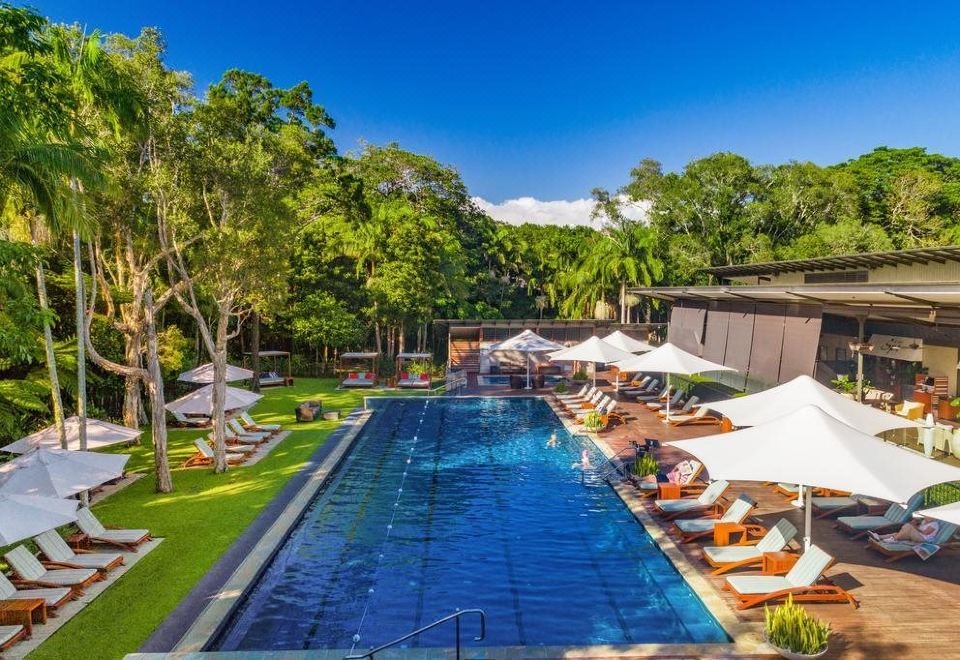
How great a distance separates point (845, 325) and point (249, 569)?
84.4 feet

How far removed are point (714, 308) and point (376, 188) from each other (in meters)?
31.8

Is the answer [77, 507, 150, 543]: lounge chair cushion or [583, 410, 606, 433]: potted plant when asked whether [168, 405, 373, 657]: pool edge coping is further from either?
[583, 410, 606, 433]: potted plant

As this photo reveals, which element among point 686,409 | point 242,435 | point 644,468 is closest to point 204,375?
point 242,435

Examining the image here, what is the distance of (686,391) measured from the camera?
2444 cm

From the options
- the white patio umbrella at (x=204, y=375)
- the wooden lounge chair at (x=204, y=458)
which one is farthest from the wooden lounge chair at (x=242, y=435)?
the white patio umbrella at (x=204, y=375)

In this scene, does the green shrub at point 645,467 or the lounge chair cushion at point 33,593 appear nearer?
the lounge chair cushion at point 33,593

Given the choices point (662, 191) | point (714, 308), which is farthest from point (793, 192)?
point (714, 308)

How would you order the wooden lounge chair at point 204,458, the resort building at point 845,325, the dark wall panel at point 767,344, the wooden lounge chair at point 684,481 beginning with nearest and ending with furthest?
the wooden lounge chair at point 684,481 < the resort building at point 845,325 < the wooden lounge chair at point 204,458 < the dark wall panel at point 767,344

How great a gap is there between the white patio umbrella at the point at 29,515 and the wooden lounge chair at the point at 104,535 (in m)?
1.53

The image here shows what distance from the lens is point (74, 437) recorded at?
14430 millimetres

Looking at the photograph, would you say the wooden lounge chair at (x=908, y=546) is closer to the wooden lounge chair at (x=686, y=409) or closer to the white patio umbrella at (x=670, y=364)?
the white patio umbrella at (x=670, y=364)

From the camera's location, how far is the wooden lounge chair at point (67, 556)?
998 centimetres

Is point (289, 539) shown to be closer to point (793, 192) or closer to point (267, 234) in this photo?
point (267, 234)

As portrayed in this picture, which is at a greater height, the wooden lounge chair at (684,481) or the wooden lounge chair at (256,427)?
the wooden lounge chair at (684,481)
